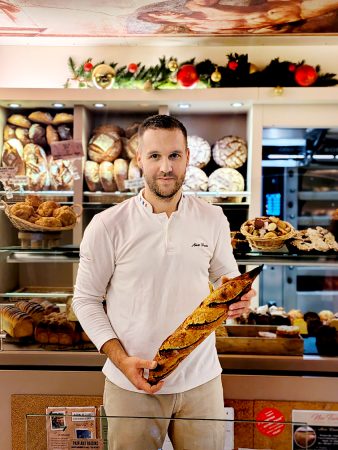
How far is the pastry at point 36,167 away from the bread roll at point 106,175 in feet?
1.08

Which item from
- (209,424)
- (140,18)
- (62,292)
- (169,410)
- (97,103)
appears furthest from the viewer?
(97,103)

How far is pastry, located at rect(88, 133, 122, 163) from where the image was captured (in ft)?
10.9

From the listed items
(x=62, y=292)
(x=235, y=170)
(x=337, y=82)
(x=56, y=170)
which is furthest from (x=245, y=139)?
(x=62, y=292)

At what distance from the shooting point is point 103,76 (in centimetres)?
317

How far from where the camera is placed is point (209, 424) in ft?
4.46

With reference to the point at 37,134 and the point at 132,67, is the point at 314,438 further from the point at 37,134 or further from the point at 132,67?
the point at 37,134

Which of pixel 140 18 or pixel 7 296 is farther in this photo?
pixel 7 296

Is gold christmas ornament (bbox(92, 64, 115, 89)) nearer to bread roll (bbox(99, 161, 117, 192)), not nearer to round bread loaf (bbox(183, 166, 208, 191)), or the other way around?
bread roll (bbox(99, 161, 117, 192))

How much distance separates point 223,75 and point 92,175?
101cm

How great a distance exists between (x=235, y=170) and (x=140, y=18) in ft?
3.98

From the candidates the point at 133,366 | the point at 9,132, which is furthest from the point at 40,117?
the point at 133,366

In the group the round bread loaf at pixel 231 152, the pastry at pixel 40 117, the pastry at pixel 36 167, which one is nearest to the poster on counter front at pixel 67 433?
the pastry at pixel 36 167

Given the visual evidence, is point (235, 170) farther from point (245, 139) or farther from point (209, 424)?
point (209, 424)

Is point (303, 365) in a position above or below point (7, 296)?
below
